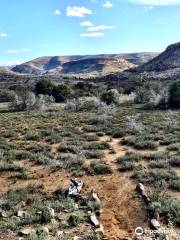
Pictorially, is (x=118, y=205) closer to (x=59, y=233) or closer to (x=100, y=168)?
(x=59, y=233)

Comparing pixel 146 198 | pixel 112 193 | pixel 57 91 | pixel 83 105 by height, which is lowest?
pixel 83 105

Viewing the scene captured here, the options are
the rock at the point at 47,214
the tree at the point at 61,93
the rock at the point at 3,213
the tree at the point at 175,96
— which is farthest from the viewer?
the tree at the point at 61,93

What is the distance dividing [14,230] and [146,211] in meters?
4.21

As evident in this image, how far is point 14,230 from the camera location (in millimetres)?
12727

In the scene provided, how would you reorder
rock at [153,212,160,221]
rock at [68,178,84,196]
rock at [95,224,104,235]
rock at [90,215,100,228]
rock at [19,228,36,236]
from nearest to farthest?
1. rock at [19,228,36,236]
2. rock at [95,224,104,235]
3. rock at [90,215,100,228]
4. rock at [153,212,160,221]
5. rock at [68,178,84,196]

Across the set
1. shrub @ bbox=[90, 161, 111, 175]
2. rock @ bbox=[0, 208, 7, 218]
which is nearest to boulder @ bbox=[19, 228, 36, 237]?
rock @ bbox=[0, 208, 7, 218]

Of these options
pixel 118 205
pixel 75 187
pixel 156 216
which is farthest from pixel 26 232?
pixel 75 187

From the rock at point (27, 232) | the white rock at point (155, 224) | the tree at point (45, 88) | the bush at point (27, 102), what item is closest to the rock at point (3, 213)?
the rock at point (27, 232)

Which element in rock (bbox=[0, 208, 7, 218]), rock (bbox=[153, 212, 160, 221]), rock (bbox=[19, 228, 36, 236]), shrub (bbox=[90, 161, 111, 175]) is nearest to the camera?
rock (bbox=[19, 228, 36, 236])

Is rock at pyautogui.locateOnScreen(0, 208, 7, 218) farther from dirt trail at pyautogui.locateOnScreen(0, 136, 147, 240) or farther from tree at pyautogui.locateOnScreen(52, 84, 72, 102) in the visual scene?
tree at pyautogui.locateOnScreen(52, 84, 72, 102)

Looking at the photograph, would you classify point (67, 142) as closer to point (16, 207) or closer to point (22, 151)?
point (22, 151)

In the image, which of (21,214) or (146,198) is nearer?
(21,214)

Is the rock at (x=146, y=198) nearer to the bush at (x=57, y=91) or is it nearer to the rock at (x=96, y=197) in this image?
the rock at (x=96, y=197)

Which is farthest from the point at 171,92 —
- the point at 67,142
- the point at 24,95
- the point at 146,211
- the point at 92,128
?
the point at 146,211
